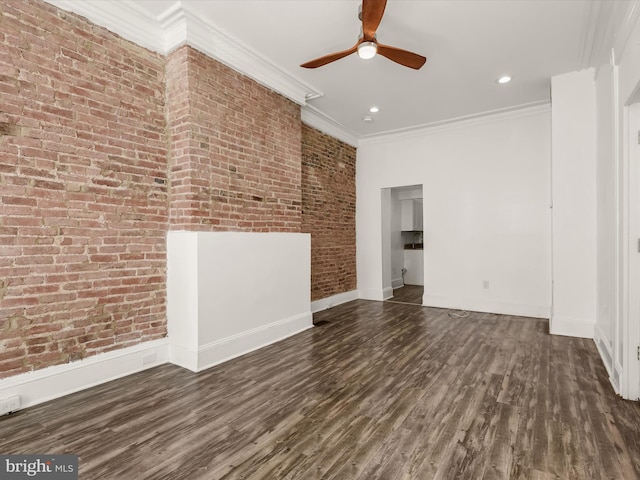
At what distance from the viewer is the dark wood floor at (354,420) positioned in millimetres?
1718

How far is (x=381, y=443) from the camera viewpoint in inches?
75.3

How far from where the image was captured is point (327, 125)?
5.61 m

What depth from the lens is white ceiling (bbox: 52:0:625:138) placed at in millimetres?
2809

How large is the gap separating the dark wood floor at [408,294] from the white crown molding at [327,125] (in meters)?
3.18

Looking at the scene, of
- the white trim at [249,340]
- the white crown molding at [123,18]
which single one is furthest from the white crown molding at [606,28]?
the white trim at [249,340]

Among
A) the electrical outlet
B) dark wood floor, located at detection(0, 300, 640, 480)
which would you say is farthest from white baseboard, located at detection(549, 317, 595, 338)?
the electrical outlet

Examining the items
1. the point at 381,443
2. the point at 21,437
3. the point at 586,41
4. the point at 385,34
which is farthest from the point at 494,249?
the point at 21,437

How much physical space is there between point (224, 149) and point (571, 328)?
4.56 metres

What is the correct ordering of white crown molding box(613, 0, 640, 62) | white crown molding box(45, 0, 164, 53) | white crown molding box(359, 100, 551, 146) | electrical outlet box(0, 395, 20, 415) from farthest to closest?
white crown molding box(359, 100, 551, 146), white crown molding box(45, 0, 164, 53), white crown molding box(613, 0, 640, 62), electrical outlet box(0, 395, 20, 415)

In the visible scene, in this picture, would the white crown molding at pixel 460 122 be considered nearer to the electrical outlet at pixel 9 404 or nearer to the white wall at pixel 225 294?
the white wall at pixel 225 294

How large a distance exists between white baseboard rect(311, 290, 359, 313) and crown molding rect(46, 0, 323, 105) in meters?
3.39

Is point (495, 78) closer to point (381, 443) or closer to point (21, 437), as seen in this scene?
point (381, 443)

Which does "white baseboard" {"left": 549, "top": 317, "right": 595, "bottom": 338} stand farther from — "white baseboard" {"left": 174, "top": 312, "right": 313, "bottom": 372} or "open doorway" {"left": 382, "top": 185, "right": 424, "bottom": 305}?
"white baseboard" {"left": 174, "top": 312, "right": 313, "bottom": 372}

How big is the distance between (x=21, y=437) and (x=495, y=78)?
5.56 meters
